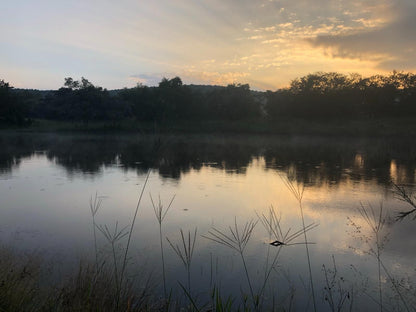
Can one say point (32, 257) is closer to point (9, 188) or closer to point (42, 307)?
point (42, 307)

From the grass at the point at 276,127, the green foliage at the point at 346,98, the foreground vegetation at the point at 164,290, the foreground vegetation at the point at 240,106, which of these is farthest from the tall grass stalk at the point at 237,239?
the green foliage at the point at 346,98

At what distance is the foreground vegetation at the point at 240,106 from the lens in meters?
54.8

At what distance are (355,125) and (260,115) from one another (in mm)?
16254

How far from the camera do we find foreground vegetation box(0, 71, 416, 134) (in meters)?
54.8

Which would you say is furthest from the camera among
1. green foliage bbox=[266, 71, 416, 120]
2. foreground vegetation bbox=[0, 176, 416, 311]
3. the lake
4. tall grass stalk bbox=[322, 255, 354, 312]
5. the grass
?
green foliage bbox=[266, 71, 416, 120]

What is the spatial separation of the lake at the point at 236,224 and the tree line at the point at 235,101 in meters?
41.6

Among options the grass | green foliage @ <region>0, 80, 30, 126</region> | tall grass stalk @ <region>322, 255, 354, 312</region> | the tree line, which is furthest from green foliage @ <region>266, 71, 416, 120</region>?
tall grass stalk @ <region>322, 255, 354, 312</region>

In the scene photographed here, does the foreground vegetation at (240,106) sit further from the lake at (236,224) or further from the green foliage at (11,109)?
the lake at (236,224)

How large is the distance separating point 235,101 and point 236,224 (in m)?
53.7

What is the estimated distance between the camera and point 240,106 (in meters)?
60.1

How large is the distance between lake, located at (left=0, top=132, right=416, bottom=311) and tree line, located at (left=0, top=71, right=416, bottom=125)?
41.6 metres

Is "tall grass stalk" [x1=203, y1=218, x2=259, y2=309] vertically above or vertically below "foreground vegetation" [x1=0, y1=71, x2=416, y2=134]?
below

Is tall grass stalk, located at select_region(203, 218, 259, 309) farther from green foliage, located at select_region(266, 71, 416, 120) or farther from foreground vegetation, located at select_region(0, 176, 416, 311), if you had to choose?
green foliage, located at select_region(266, 71, 416, 120)

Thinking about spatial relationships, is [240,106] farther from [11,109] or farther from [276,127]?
[11,109]
